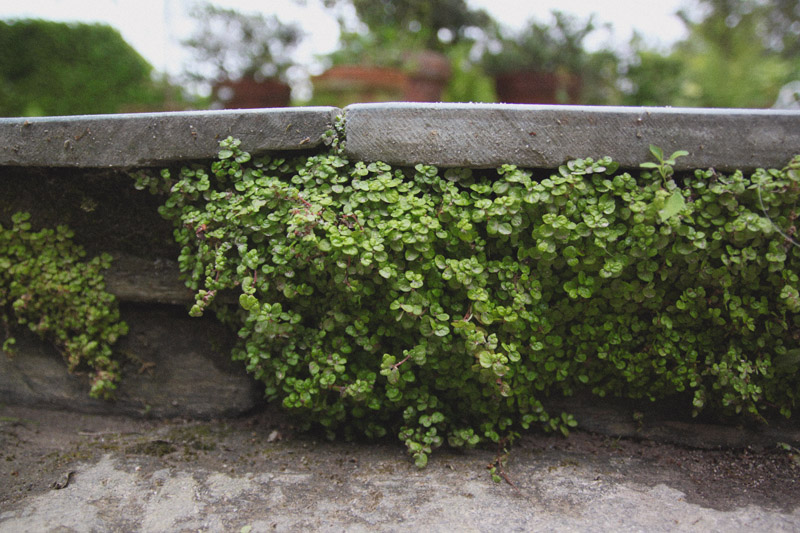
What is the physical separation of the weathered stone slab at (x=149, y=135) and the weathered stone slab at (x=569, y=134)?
24cm

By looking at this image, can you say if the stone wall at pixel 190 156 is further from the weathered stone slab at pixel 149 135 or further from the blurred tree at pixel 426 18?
the blurred tree at pixel 426 18

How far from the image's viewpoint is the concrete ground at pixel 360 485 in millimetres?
1342

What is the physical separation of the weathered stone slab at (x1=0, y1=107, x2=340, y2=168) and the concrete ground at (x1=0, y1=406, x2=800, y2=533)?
3.16 feet

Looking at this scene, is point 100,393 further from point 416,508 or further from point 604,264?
point 604,264

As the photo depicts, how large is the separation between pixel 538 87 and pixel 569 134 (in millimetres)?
4237

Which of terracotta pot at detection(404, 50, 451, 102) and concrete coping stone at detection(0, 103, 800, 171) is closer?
concrete coping stone at detection(0, 103, 800, 171)

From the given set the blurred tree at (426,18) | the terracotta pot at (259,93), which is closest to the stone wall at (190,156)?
the terracotta pot at (259,93)

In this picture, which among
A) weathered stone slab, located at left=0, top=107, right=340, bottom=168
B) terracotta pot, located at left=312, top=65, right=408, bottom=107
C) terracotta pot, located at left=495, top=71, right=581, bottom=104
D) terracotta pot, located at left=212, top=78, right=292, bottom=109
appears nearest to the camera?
weathered stone slab, located at left=0, top=107, right=340, bottom=168

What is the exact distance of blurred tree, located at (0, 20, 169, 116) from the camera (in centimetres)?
541

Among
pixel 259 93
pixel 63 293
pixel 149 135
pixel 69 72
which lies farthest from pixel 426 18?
pixel 63 293

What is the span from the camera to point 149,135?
1695 mm

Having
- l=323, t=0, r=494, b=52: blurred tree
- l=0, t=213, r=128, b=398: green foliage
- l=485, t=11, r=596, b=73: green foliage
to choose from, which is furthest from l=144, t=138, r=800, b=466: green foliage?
l=485, t=11, r=596, b=73: green foliage

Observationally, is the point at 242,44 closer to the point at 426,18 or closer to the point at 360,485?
the point at 426,18

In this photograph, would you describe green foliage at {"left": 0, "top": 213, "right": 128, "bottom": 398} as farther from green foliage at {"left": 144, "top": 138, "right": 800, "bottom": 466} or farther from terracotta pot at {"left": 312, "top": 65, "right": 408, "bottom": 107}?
terracotta pot at {"left": 312, "top": 65, "right": 408, "bottom": 107}
